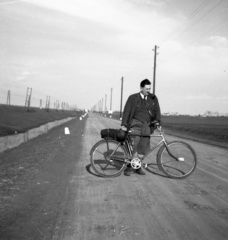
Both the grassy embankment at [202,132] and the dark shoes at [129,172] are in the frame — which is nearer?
the dark shoes at [129,172]

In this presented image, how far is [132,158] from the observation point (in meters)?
5.52

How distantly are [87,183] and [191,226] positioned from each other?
8.38ft

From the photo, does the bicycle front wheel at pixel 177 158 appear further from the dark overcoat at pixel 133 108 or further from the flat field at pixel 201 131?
the flat field at pixel 201 131

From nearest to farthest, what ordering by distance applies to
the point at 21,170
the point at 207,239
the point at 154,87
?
the point at 207,239
the point at 21,170
the point at 154,87

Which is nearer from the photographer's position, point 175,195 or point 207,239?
point 207,239

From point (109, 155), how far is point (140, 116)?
1.17 m

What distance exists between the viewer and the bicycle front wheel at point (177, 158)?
5.64 metres

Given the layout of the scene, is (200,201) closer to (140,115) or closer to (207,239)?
(207,239)

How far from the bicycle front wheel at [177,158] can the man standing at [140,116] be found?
0.44 meters

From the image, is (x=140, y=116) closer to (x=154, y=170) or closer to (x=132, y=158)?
(x=132, y=158)

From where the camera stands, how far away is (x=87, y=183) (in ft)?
16.8

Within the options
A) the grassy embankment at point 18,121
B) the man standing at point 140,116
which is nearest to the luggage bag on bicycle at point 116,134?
the man standing at point 140,116

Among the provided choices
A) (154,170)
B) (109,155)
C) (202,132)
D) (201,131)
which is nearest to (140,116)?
(109,155)

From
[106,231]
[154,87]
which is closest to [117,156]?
[106,231]
